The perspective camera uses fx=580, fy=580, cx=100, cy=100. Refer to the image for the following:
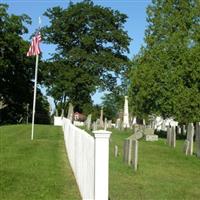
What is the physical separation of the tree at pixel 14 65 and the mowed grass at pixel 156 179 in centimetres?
4269

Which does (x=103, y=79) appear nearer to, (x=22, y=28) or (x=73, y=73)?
(x=73, y=73)

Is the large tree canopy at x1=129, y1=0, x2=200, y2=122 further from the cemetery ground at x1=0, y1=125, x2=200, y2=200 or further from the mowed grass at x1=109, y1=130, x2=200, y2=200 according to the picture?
the mowed grass at x1=109, y1=130, x2=200, y2=200

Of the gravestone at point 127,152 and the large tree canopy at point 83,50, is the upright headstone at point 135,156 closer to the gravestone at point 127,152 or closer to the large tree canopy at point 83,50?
the gravestone at point 127,152

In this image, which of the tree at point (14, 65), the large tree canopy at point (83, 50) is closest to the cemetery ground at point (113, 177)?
the tree at point (14, 65)

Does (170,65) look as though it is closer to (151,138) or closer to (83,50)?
(151,138)

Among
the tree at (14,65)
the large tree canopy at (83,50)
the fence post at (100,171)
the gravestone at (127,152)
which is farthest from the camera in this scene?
the large tree canopy at (83,50)

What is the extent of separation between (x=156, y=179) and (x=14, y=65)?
51176 mm

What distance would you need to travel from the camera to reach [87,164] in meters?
10.6

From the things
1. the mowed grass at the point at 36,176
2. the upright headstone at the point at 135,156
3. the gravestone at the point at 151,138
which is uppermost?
the gravestone at the point at 151,138

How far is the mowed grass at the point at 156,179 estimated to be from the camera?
12.0 meters

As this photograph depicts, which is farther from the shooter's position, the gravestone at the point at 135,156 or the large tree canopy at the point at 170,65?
the large tree canopy at the point at 170,65

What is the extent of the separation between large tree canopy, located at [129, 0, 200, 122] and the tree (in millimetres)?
21227

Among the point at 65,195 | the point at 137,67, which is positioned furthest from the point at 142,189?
the point at 137,67

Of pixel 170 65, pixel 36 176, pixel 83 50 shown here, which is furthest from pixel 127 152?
pixel 83 50
